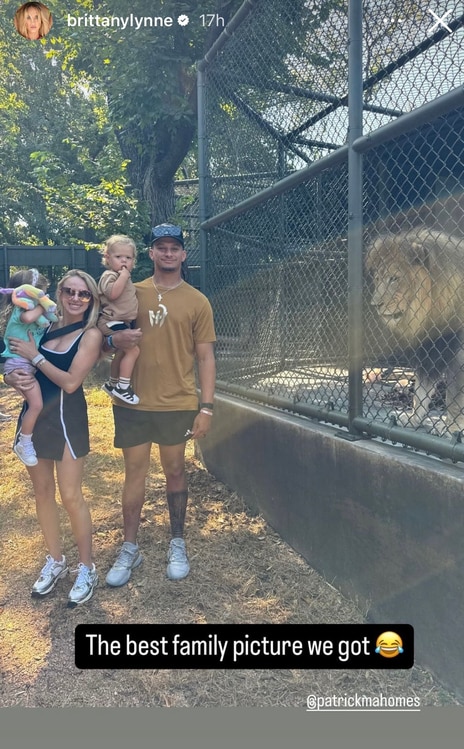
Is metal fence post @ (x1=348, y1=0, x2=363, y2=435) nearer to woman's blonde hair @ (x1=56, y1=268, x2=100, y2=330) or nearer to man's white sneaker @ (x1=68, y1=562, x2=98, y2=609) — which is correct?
woman's blonde hair @ (x1=56, y1=268, x2=100, y2=330)

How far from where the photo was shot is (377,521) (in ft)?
8.95

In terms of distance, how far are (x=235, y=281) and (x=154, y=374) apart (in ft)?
6.10

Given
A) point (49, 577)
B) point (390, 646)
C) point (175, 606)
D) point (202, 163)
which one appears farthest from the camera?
point (202, 163)

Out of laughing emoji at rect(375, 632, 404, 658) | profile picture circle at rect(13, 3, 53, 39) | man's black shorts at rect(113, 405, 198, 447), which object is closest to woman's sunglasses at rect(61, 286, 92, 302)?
man's black shorts at rect(113, 405, 198, 447)

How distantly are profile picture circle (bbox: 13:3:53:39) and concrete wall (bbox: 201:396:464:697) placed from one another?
2.78 metres

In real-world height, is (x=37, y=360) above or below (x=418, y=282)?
below

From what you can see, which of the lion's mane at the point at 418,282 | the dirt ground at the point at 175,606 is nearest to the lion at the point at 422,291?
the lion's mane at the point at 418,282

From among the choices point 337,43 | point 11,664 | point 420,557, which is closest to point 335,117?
point 337,43

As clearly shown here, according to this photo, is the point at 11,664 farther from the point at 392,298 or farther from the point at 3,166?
the point at 3,166

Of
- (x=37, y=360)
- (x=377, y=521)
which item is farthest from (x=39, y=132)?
(x=377, y=521)

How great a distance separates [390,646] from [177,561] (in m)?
1.33

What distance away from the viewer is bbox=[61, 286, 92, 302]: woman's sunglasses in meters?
2.91

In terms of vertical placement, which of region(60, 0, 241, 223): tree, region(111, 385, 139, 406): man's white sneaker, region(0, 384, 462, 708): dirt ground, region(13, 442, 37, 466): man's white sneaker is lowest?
region(0, 384, 462, 708): dirt ground

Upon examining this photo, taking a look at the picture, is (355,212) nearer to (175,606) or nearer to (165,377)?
(165,377)
